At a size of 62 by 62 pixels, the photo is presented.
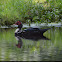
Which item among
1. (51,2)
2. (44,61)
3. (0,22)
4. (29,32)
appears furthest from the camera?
(51,2)

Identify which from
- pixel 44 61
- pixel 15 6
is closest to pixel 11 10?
pixel 15 6

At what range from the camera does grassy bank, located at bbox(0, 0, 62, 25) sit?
129ft

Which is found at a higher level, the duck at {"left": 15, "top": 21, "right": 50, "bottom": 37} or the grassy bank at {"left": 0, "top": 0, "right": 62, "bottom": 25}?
the grassy bank at {"left": 0, "top": 0, "right": 62, "bottom": 25}

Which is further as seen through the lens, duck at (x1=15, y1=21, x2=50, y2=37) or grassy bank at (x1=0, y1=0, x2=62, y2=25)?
grassy bank at (x1=0, y1=0, x2=62, y2=25)

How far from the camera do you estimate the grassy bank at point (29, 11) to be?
1549 inches

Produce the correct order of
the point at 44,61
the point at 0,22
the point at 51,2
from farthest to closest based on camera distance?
the point at 51,2 → the point at 0,22 → the point at 44,61

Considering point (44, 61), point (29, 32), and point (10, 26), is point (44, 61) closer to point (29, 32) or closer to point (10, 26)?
point (29, 32)

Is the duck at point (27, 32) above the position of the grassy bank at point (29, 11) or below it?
below

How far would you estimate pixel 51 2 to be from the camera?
145 ft

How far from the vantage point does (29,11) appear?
44312mm

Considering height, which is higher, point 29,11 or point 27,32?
point 29,11

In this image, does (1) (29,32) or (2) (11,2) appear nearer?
(1) (29,32)

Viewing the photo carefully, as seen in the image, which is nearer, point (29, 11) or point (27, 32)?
point (27, 32)

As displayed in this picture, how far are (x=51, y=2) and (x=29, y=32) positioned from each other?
2062 centimetres
